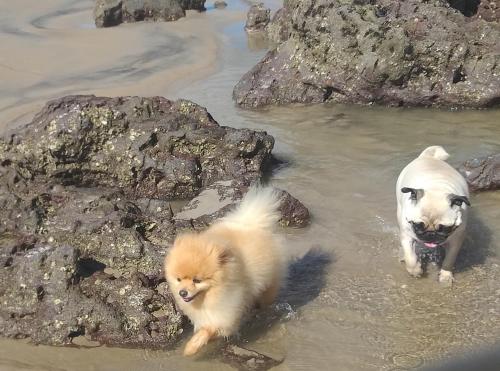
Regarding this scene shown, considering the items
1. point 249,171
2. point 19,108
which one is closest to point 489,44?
point 249,171

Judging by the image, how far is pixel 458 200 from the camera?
4820 mm

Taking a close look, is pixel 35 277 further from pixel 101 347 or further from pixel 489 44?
pixel 489 44

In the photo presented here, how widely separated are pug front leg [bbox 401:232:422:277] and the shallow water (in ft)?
0.34

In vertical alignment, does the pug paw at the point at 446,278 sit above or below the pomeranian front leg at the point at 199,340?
below

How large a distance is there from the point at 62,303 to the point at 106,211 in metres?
1.29

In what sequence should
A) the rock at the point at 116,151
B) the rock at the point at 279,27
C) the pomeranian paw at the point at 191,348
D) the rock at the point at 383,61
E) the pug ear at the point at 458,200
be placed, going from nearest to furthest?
the pomeranian paw at the point at 191,348 < the pug ear at the point at 458,200 < the rock at the point at 116,151 < the rock at the point at 383,61 < the rock at the point at 279,27

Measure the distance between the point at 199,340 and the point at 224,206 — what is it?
2143mm

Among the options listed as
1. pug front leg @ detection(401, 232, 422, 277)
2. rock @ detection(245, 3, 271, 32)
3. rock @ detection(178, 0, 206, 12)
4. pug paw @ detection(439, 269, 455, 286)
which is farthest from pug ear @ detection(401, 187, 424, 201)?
rock @ detection(178, 0, 206, 12)

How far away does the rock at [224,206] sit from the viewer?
20.1ft

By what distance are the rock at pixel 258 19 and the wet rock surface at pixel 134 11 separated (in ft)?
10.4

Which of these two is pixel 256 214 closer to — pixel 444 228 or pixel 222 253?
pixel 222 253

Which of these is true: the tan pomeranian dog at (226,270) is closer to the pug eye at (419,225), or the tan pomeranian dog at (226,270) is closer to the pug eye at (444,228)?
the pug eye at (419,225)

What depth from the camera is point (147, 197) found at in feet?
22.9

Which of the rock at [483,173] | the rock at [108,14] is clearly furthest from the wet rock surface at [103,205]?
the rock at [108,14]
